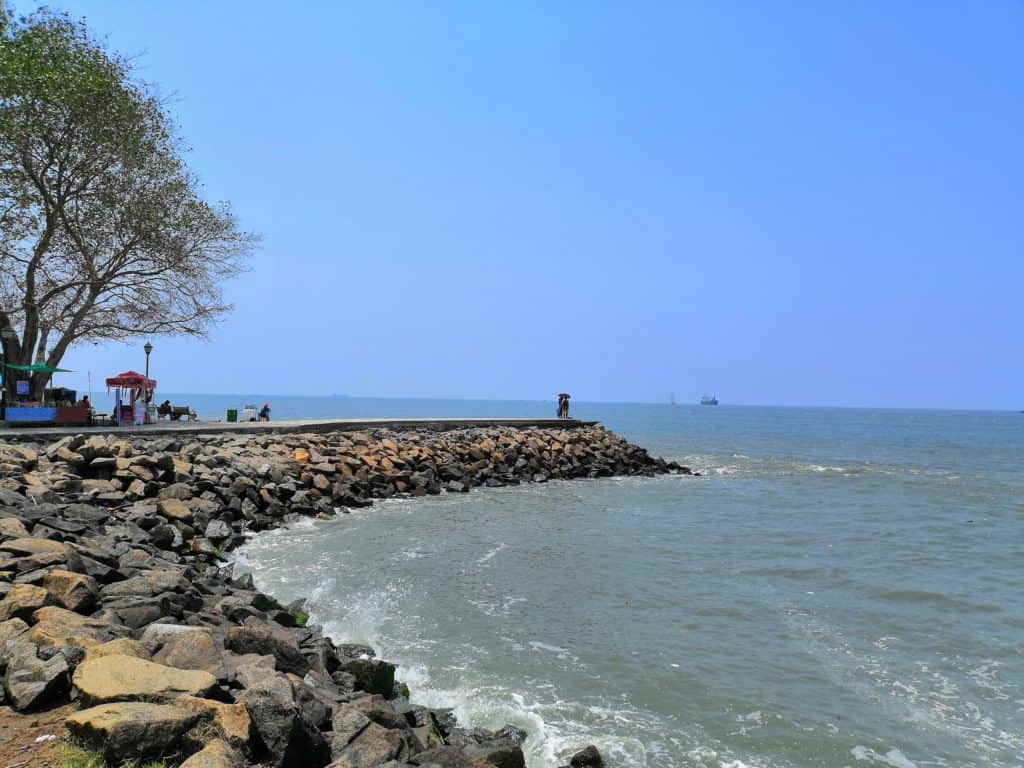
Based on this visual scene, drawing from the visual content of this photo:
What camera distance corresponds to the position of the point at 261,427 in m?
24.2

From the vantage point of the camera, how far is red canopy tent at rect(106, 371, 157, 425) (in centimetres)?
2502

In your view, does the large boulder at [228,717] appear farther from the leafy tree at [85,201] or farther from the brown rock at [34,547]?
the leafy tree at [85,201]

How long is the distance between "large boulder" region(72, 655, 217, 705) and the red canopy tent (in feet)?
74.4

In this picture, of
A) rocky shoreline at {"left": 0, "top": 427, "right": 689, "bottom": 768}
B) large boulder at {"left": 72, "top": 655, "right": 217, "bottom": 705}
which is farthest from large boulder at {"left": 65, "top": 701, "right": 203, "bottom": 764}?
large boulder at {"left": 72, "top": 655, "right": 217, "bottom": 705}

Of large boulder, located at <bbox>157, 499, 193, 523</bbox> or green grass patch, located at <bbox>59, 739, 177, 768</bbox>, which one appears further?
large boulder, located at <bbox>157, 499, 193, 523</bbox>

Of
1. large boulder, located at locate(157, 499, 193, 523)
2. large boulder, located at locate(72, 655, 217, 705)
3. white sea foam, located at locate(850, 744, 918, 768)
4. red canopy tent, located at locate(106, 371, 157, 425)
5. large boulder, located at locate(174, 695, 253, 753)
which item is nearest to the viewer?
large boulder, located at locate(174, 695, 253, 753)

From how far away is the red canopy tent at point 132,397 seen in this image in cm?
2502

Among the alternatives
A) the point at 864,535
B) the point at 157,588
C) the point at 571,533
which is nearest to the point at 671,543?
the point at 571,533

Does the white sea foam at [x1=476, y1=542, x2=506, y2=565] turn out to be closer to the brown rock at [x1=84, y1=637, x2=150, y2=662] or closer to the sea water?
the sea water

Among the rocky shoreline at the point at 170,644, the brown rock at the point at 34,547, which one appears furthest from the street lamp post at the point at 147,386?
the brown rock at the point at 34,547

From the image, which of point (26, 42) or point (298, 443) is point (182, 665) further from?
point (26, 42)

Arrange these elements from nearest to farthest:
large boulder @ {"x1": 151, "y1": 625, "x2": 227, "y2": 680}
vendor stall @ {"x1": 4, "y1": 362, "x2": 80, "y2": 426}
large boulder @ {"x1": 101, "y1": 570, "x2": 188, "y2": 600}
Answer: large boulder @ {"x1": 151, "y1": 625, "x2": 227, "y2": 680}
large boulder @ {"x1": 101, "y1": 570, "x2": 188, "y2": 600}
vendor stall @ {"x1": 4, "y1": 362, "x2": 80, "y2": 426}

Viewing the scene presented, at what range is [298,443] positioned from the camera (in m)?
22.3

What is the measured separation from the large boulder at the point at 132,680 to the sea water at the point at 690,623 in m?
2.83
